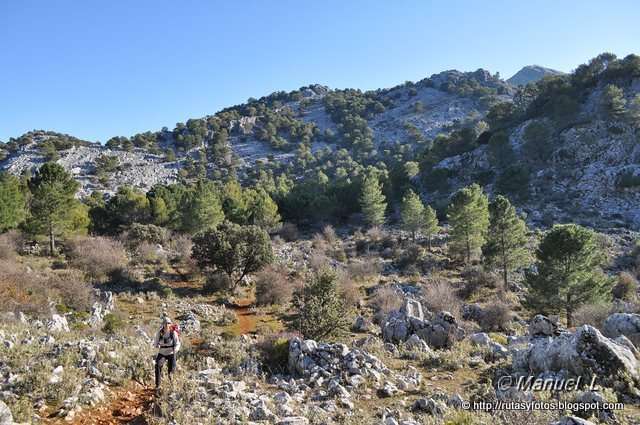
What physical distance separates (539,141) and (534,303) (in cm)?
4676

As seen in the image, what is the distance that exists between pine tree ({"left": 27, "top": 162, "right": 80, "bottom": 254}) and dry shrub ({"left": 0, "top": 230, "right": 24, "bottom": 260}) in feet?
4.54

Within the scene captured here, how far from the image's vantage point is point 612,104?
5469cm

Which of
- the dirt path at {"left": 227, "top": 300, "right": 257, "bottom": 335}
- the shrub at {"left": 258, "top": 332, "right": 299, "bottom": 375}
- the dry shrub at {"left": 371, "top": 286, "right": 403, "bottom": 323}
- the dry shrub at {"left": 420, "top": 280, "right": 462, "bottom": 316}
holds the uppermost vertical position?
the shrub at {"left": 258, "top": 332, "right": 299, "bottom": 375}

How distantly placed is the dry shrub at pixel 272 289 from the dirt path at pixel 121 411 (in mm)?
19601

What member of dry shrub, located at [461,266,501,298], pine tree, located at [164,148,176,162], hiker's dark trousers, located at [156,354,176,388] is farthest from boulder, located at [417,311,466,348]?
pine tree, located at [164,148,176,162]

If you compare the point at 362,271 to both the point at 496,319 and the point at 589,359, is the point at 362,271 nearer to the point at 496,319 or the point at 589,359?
the point at 496,319

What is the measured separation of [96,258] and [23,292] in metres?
10.6

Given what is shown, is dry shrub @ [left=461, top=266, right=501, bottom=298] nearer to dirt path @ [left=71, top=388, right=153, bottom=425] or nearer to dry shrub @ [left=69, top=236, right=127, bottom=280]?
dirt path @ [left=71, top=388, right=153, bottom=425]

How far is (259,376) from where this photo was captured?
1043 centimetres

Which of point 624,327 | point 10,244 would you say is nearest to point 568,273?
point 624,327

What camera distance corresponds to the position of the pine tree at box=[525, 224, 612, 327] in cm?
2075

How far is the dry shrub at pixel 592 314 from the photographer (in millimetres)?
18406

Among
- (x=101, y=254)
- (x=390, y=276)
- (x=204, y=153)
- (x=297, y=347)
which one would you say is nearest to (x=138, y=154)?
(x=204, y=153)

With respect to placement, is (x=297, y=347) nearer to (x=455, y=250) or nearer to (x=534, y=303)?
(x=534, y=303)
